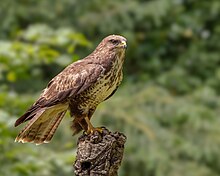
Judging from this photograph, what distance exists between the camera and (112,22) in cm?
1154

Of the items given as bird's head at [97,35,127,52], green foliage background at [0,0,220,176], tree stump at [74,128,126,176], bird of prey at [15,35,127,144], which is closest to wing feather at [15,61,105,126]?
bird of prey at [15,35,127,144]

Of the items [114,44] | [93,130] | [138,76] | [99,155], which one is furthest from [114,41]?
[138,76]

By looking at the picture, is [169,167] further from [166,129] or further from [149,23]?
[149,23]

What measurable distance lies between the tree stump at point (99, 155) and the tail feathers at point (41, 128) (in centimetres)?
39

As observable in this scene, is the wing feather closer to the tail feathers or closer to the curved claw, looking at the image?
the tail feathers

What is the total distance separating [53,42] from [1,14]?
362cm

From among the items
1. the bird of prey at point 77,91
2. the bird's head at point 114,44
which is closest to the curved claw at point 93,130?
the bird of prey at point 77,91

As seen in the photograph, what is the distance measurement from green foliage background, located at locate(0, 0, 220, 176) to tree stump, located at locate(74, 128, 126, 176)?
2198 millimetres

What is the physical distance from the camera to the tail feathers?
452 cm

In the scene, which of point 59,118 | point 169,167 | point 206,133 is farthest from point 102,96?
point 206,133

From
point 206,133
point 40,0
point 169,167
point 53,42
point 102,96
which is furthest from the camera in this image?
point 40,0

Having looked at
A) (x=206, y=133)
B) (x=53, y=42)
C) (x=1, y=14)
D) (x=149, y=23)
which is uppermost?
(x=149, y=23)

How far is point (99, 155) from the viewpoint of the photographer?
4.10 metres

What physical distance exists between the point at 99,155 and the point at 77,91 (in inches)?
21.0
